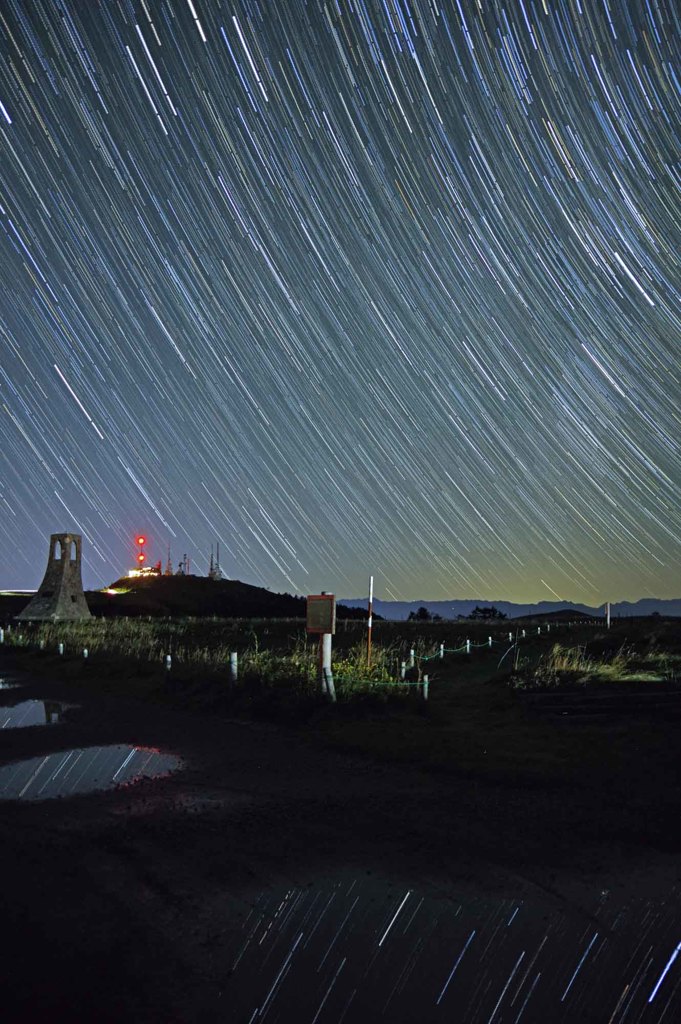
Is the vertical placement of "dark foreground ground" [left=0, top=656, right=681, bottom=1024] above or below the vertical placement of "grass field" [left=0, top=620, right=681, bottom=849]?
below

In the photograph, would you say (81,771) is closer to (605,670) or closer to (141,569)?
(605,670)

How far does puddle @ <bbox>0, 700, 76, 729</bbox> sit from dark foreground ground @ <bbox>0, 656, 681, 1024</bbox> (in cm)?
557

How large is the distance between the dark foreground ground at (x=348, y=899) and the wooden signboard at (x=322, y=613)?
208 inches

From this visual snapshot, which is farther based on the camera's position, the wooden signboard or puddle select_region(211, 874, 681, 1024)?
the wooden signboard

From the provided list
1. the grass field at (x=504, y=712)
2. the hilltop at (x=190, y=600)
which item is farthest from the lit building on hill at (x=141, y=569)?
the grass field at (x=504, y=712)

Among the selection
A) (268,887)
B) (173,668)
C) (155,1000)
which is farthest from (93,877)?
(173,668)

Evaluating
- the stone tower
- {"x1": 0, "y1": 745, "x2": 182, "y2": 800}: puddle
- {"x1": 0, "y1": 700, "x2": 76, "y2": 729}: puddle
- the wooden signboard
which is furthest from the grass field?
the stone tower

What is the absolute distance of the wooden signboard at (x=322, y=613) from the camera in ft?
48.5

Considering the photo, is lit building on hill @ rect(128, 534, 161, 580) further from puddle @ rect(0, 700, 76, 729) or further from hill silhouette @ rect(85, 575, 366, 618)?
puddle @ rect(0, 700, 76, 729)

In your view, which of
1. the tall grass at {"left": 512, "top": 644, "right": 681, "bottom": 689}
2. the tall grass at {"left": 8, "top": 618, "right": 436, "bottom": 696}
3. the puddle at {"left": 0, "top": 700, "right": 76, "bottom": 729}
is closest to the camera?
the puddle at {"left": 0, "top": 700, "right": 76, "bottom": 729}

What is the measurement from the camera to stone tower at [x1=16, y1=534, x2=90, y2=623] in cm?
5391

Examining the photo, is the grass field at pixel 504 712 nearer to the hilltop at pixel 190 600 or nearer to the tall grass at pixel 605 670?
the tall grass at pixel 605 670

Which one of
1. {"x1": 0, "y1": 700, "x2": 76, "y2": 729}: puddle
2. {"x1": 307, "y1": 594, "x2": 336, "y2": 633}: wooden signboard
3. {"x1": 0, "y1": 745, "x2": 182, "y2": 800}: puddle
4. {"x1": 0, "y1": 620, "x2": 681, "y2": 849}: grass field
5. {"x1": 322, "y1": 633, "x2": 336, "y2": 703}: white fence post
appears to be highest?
{"x1": 307, "y1": 594, "x2": 336, "y2": 633}: wooden signboard

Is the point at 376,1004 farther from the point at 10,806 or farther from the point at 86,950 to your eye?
the point at 10,806
